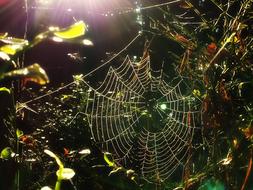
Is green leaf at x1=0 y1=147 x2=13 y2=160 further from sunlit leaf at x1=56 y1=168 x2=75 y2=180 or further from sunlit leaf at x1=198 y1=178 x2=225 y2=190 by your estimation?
sunlit leaf at x1=198 y1=178 x2=225 y2=190

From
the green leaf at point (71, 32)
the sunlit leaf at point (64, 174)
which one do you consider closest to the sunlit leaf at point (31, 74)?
the green leaf at point (71, 32)

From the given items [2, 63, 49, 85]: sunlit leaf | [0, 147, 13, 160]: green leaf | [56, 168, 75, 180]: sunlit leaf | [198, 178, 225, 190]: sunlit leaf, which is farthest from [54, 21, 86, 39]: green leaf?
[198, 178, 225, 190]: sunlit leaf

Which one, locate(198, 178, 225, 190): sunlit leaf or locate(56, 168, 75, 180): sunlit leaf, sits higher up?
locate(56, 168, 75, 180): sunlit leaf

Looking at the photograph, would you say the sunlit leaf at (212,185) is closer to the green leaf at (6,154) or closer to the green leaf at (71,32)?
the green leaf at (6,154)

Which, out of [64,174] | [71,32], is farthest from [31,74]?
[64,174]

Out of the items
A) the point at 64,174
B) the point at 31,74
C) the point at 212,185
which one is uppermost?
the point at 31,74

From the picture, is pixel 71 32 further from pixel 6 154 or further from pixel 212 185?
pixel 212 185

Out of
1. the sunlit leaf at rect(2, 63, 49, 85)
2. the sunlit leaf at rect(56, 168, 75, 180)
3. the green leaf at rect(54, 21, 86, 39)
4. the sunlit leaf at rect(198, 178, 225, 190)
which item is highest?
the green leaf at rect(54, 21, 86, 39)

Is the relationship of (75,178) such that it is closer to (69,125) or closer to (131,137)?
(69,125)

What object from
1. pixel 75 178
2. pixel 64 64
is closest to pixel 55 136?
pixel 75 178

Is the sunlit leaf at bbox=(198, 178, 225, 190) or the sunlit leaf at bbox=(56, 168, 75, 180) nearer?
the sunlit leaf at bbox=(56, 168, 75, 180)

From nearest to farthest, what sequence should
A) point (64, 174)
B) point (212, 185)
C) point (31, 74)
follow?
point (31, 74)
point (64, 174)
point (212, 185)
